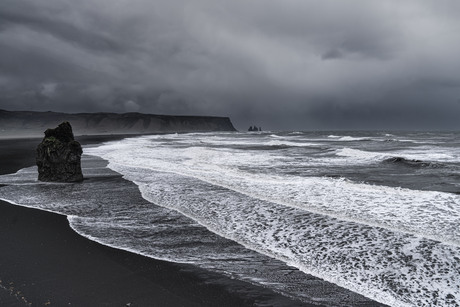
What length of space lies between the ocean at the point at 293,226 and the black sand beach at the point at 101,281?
34 centimetres

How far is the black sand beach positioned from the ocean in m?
0.34

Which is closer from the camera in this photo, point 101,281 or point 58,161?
point 101,281

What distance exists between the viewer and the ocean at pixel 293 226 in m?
4.57

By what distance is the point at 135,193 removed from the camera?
423 inches

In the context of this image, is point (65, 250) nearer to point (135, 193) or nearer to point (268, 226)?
point (268, 226)

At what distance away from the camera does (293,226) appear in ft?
23.4

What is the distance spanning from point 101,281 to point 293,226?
4199 millimetres

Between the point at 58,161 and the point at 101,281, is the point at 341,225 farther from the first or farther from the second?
the point at 58,161

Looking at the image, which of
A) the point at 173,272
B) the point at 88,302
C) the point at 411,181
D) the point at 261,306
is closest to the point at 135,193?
the point at 173,272

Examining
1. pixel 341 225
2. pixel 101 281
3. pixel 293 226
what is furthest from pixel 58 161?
pixel 341 225

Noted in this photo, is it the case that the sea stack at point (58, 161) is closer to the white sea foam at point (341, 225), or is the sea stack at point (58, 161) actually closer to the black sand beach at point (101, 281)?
the white sea foam at point (341, 225)

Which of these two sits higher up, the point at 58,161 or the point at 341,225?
the point at 58,161

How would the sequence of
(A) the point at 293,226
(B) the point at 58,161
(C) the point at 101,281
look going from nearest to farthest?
(C) the point at 101,281
(A) the point at 293,226
(B) the point at 58,161

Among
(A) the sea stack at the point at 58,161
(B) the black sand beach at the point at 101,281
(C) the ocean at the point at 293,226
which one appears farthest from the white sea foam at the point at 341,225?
(A) the sea stack at the point at 58,161
